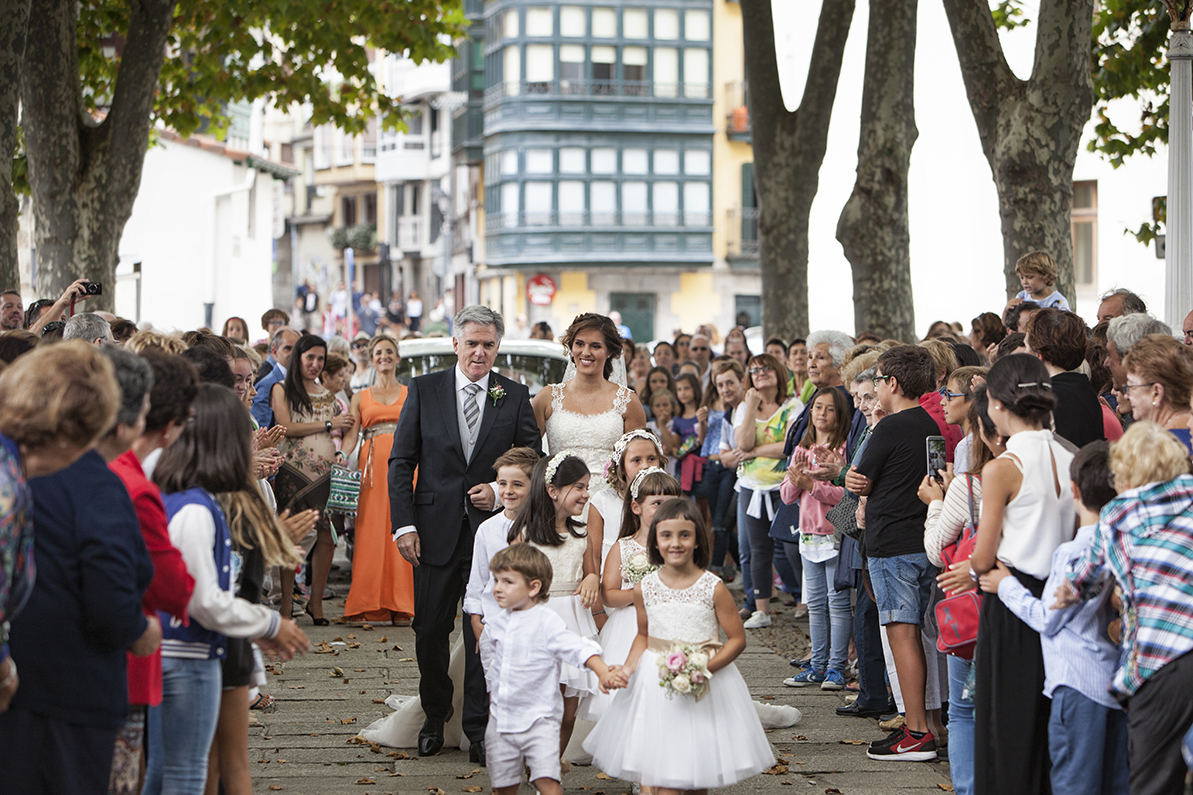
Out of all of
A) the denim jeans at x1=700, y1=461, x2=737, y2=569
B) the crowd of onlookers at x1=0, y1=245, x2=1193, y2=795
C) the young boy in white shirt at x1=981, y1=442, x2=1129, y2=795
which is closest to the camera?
the crowd of onlookers at x1=0, y1=245, x2=1193, y2=795

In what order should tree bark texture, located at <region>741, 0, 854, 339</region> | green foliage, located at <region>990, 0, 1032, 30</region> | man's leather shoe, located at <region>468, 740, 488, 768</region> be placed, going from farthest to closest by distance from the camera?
green foliage, located at <region>990, 0, 1032, 30</region> → tree bark texture, located at <region>741, 0, 854, 339</region> → man's leather shoe, located at <region>468, 740, 488, 768</region>

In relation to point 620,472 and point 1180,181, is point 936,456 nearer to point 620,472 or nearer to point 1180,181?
point 620,472

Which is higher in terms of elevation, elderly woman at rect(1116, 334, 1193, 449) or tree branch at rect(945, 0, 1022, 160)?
tree branch at rect(945, 0, 1022, 160)

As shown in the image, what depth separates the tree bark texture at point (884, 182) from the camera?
14.5m

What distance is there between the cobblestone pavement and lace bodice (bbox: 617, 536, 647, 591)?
103 cm

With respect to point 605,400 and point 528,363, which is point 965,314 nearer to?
point 528,363

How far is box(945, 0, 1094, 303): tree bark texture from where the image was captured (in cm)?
1170

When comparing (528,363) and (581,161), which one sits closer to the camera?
(528,363)

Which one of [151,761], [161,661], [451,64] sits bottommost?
[151,761]

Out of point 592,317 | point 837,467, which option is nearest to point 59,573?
point 592,317

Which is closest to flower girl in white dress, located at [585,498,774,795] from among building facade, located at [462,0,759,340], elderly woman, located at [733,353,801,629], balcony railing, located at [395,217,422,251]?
elderly woman, located at [733,353,801,629]

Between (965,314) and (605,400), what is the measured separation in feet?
68.9

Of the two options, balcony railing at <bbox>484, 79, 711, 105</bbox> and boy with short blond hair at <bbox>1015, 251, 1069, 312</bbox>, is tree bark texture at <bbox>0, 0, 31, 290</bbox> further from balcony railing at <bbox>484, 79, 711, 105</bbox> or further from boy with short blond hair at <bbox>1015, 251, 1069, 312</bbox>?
balcony railing at <bbox>484, 79, 711, 105</bbox>

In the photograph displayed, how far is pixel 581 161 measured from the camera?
50.8m
